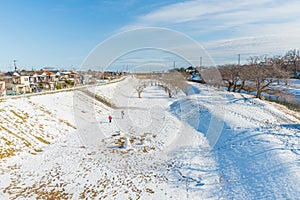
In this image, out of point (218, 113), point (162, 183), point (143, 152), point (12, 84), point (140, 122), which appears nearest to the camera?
point (162, 183)

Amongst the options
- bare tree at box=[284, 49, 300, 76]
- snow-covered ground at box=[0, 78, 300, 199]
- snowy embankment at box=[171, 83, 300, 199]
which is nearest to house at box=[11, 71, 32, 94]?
snow-covered ground at box=[0, 78, 300, 199]

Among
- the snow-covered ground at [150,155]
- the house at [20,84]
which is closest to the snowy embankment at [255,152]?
the snow-covered ground at [150,155]

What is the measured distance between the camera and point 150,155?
9383 millimetres

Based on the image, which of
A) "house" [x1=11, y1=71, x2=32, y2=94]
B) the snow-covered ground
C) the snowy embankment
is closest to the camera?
the snowy embankment

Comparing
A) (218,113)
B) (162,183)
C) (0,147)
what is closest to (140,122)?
(218,113)

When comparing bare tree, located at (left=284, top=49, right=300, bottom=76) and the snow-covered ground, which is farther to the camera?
bare tree, located at (left=284, top=49, right=300, bottom=76)

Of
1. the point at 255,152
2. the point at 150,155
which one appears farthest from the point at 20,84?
the point at 255,152

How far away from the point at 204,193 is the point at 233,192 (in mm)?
1037

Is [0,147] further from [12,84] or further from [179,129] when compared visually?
[12,84]

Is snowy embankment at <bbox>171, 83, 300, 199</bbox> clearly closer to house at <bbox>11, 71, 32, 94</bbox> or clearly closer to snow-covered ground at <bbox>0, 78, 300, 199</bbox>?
snow-covered ground at <bbox>0, 78, 300, 199</bbox>

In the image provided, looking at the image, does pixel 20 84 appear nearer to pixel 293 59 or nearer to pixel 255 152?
pixel 255 152

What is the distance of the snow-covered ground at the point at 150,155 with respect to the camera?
6.37 m

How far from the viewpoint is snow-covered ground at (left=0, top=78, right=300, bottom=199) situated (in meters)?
6.37

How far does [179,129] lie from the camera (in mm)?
12961
